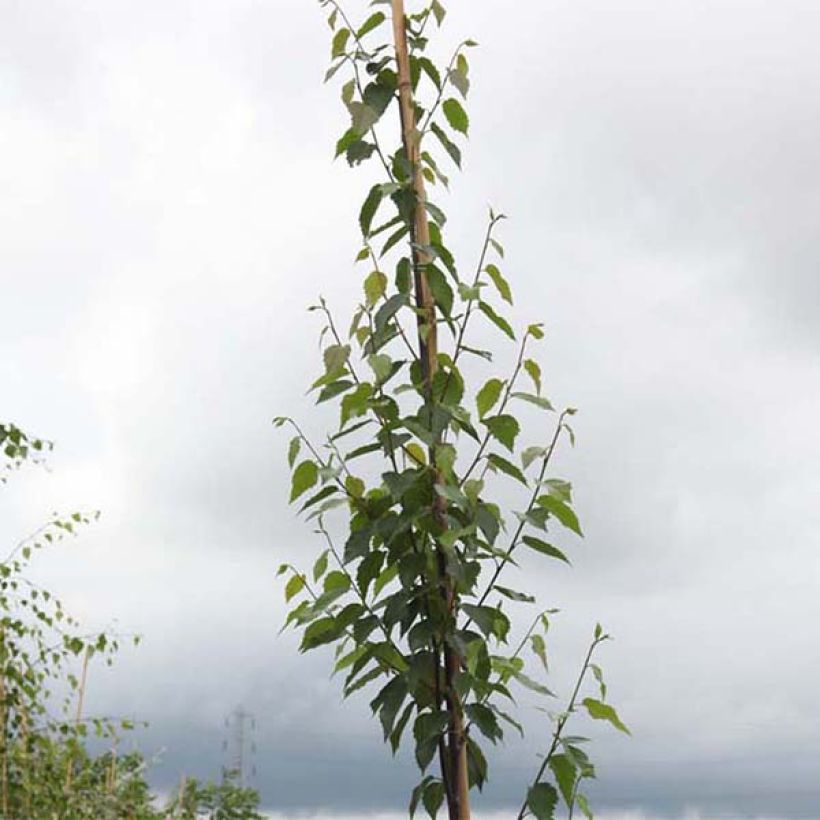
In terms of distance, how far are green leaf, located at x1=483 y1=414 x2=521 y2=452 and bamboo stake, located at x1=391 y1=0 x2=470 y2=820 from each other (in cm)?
15

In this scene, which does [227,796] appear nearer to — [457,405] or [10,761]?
[10,761]

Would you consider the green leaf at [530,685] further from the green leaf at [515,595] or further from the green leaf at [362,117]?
the green leaf at [362,117]

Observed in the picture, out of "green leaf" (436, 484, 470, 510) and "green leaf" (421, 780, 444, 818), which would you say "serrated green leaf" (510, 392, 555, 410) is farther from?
"green leaf" (421, 780, 444, 818)

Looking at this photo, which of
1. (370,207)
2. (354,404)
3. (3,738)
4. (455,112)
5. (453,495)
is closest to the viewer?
(453,495)

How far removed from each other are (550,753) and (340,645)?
0.51 metres

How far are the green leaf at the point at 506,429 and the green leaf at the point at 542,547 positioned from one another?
0.63 feet

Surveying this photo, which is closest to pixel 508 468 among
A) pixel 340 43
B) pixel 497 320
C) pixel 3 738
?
pixel 497 320

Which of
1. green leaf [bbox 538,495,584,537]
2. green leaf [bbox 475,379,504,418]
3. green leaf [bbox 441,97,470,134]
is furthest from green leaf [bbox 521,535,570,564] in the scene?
green leaf [bbox 441,97,470,134]

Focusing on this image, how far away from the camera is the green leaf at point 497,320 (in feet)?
8.69

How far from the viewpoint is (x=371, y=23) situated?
2.84 m

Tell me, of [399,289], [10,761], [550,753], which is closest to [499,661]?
[550,753]

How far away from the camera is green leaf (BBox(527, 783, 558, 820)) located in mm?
2562

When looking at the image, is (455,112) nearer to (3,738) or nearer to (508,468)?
(508,468)

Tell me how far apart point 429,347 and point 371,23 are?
2.66 feet
